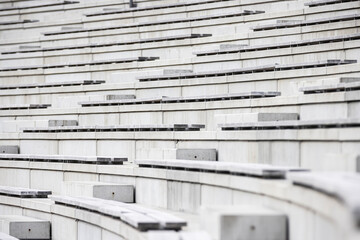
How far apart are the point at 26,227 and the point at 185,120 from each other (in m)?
4.20

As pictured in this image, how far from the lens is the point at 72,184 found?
16.8 metres

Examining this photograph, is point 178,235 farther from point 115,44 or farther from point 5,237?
point 115,44

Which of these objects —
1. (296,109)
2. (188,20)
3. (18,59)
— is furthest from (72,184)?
(18,59)

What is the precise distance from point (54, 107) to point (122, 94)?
2366 millimetres

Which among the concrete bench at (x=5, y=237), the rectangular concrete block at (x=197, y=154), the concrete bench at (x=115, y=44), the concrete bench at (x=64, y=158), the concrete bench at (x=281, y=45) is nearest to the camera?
the concrete bench at (x=5, y=237)

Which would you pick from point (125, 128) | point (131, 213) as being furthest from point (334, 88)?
point (125, 128)

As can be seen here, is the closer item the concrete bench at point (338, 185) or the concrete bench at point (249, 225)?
the concrete bench at point (338, 185)

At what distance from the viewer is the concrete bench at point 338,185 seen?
22.6 feet

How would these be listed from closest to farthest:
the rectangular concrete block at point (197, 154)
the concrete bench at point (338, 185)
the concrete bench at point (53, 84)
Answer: the concrete bench at point (338, 185) → the rectangular concrete block at point (197, 154) → the concrete bench at point (53, 84)

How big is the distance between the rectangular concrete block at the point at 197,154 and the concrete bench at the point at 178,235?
14.1 ft

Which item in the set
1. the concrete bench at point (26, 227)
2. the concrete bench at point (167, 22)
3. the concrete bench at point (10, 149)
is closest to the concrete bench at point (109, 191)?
the concrete bench at point (26, 227)

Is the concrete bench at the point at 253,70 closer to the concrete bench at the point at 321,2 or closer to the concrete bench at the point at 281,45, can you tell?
the concrete bench at the point at 281,45

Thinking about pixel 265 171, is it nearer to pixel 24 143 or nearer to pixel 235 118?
pixel 235 118

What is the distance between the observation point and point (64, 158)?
18.2 meters
